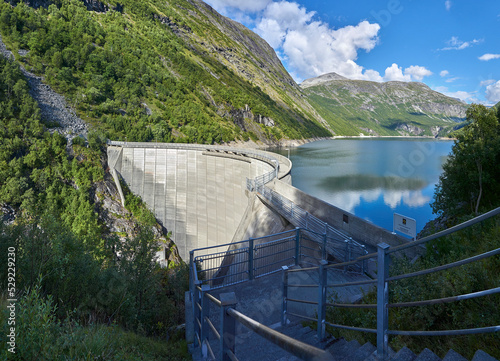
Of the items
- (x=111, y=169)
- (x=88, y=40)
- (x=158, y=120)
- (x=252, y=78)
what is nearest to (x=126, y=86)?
(x=158, y=120)

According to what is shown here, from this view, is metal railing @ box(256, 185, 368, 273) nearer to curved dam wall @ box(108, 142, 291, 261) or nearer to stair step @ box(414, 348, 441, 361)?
stair step @ box(414, 348, 441, 361)

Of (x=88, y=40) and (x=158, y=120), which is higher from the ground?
(x=88, y=40)

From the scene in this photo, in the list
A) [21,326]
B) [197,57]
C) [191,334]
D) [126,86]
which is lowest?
[191,334]

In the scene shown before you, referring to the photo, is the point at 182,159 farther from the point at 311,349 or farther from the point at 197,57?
the point at 197,57

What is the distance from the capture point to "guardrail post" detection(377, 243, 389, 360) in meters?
2.63

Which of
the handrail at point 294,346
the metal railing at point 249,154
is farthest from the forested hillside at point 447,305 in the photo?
the metal railing at point 249,154

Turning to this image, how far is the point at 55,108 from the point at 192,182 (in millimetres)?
29744

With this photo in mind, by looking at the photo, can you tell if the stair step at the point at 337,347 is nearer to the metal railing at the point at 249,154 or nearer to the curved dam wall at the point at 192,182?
the metal railing at the point at 249,154

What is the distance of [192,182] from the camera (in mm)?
35125

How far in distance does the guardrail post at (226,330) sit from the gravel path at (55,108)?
156 feet

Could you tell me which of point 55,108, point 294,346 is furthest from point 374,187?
point 55,108

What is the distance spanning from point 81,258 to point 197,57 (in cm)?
11677

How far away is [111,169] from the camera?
134ft

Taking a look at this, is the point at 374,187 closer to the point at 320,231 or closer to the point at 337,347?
the point at 320,231
